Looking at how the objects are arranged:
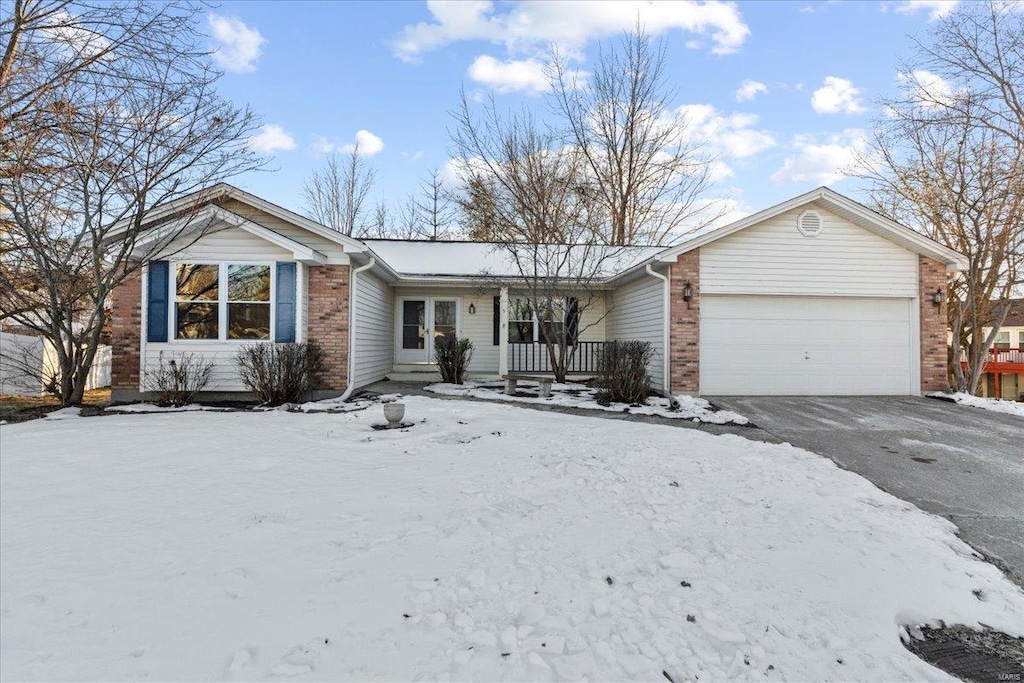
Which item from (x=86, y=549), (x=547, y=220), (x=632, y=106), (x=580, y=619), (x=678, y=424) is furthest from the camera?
(x=632, y=106)

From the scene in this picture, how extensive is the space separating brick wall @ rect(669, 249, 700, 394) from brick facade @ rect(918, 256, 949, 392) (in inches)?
185

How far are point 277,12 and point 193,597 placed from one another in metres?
9.62

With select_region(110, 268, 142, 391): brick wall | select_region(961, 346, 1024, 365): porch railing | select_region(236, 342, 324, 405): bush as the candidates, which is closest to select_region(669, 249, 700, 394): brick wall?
select_region(236, 342, 324, 405): bush

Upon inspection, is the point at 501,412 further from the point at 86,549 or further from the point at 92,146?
the point at 92,146

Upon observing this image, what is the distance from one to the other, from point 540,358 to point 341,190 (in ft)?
58.1

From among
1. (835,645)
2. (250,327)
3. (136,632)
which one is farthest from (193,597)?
(250,327)

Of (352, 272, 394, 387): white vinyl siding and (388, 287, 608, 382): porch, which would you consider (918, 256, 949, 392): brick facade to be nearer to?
(388, 287, 608, 382): porch

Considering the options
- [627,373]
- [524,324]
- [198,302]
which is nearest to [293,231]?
[198,302]

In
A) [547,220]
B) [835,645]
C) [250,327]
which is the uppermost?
[547,220]

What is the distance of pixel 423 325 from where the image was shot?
1298 centimetres

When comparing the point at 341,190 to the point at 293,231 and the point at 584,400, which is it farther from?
the point at 584,400

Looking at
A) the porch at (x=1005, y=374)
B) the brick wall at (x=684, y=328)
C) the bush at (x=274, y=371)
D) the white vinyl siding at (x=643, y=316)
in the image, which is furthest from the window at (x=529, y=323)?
the porch at (x=1005, y=374)

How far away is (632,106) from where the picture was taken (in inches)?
757

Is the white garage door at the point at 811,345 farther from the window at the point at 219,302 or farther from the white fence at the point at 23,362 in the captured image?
the white fence at the point at 23,362
